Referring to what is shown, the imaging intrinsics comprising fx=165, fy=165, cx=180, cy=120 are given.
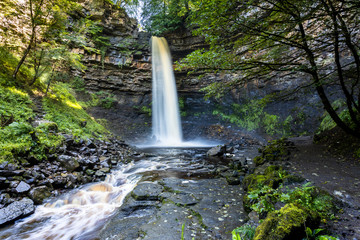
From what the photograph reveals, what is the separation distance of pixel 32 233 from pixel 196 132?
52.2 feet

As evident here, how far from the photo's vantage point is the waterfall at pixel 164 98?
1783cm

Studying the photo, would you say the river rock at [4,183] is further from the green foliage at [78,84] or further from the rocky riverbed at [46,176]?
the green foliage at [78,84]

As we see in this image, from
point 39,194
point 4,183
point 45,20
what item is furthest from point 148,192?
point 45,20

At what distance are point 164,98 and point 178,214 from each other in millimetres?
16463

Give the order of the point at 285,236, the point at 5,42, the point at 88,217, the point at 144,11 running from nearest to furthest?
1. the point at 285,236
2. the point at 88,217
3. the point at 5,42
4. the point at 144,11

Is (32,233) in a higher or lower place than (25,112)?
lower

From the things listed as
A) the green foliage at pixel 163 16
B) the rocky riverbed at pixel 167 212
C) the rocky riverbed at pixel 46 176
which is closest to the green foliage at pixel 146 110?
the green foliage at pixel 163 16

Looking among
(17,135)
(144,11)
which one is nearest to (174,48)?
(144,11)

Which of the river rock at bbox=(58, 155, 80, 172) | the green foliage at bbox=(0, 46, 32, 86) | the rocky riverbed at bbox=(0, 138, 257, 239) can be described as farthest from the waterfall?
the rocky riverbed at bbox=(0, 138, 257, 239)

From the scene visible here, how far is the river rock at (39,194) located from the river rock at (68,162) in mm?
993

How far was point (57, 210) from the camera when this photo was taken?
11.6 ft

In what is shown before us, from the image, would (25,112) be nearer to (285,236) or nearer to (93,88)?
(285,236)

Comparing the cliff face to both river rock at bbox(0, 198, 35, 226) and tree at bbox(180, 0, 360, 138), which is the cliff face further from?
river rock at bbox(0, 198, 35, 226)

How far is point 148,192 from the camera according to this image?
3.83 meters
